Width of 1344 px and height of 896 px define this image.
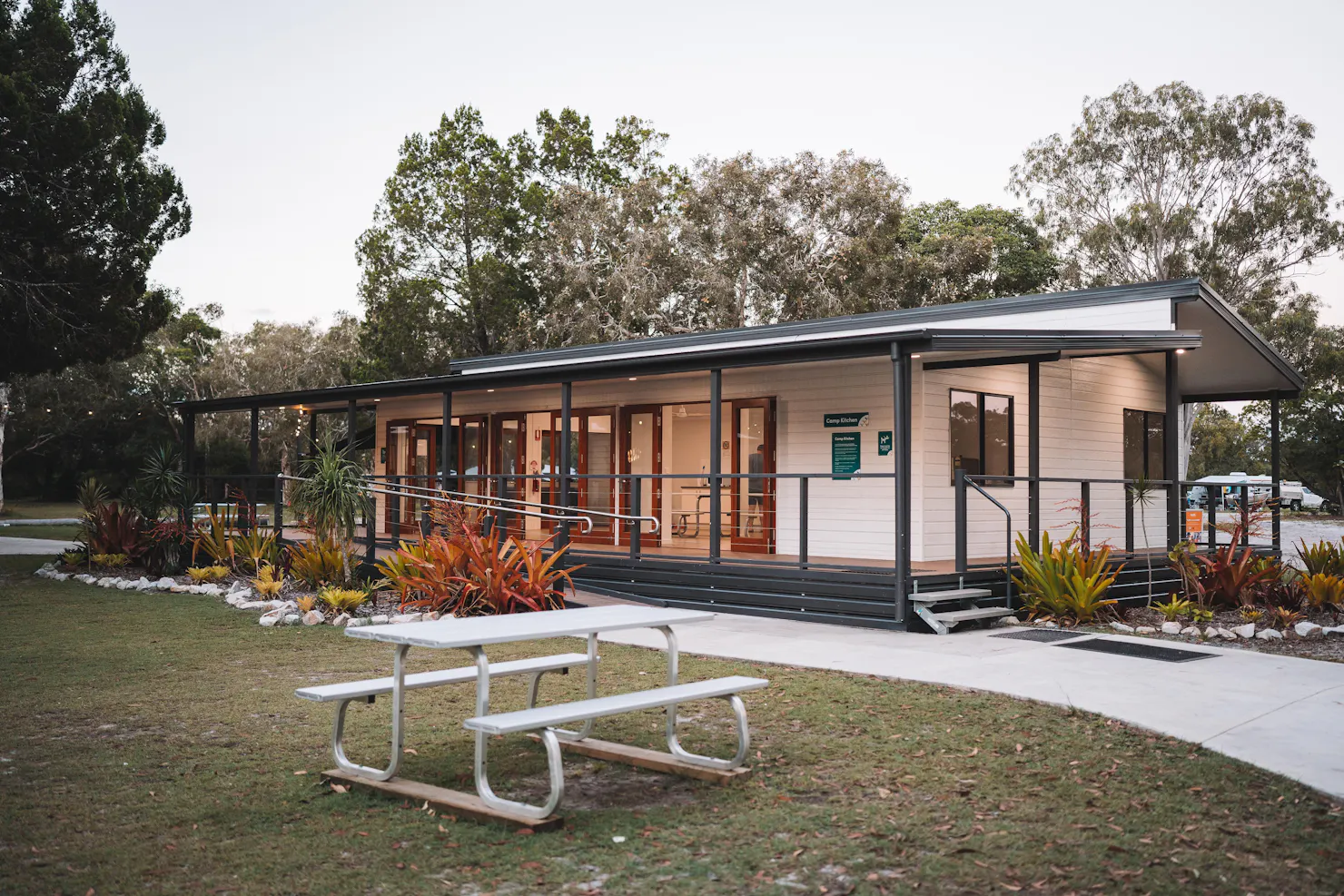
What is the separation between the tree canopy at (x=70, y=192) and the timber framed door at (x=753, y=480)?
14415mm

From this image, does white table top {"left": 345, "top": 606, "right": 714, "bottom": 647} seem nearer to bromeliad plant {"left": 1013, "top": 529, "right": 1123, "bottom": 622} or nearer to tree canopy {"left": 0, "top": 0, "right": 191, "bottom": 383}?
bromeliad plant {"left": 1013, "top": 529, "right": 1123, "bottom": 622}

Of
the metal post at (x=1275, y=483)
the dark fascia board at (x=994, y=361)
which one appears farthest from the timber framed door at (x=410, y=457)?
the metal post at (x=1275, y=483)

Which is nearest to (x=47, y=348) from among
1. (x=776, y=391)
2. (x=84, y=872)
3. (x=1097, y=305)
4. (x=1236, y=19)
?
(x=776, y=391)

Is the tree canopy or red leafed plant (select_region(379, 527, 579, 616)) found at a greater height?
the tree canopy

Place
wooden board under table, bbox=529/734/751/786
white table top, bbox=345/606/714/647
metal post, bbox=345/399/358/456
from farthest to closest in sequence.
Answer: metal post, bbox=345/399/358/456, wooden board under table, bbox=529/734/751/786, white table top, bbox=345/606/714/647

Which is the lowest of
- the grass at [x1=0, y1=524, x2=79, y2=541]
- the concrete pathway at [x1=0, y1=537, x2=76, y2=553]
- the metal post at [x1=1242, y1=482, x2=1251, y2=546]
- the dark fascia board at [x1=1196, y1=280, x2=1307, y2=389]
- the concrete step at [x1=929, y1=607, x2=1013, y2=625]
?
the concrete step at [x1=929, y1=607, x2=1013, y2=625]

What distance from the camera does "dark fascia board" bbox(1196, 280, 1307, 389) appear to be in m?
13.2

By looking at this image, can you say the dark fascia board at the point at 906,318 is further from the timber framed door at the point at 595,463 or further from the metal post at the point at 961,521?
the metal post at the point at 961,521

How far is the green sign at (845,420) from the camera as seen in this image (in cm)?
1343

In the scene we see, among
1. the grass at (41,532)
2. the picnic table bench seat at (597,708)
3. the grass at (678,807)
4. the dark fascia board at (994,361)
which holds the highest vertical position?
the dark fascia board at (994,361)

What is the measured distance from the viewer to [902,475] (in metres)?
10.4

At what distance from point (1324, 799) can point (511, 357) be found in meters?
16.5

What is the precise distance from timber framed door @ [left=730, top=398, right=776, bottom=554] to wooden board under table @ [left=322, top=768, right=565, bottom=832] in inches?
384

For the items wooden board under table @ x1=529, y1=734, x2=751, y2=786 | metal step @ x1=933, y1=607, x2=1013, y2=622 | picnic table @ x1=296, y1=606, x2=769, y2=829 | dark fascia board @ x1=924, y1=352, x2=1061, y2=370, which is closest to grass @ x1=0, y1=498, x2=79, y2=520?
dark fascia board @ x1=924, y1=352, x2=1061, y2=370
